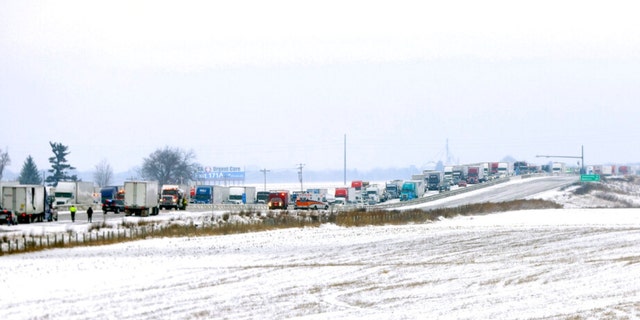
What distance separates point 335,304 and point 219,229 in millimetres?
36207

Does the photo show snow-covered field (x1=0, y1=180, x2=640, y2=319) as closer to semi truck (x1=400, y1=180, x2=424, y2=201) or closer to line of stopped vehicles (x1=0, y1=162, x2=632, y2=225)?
line of stopped vehicles (x1=0, y1=162, x2=632, y2=225)

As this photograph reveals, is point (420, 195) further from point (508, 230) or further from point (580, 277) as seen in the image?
point (580, 277)

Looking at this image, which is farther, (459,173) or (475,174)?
(459,173)

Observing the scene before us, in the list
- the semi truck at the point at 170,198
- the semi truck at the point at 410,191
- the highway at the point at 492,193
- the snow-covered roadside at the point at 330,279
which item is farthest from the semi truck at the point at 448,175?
the snow-covered roadside at the point at 330,279

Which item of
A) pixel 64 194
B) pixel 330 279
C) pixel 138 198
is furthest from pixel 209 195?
pixel 330 279

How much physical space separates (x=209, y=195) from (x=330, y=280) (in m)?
97.5

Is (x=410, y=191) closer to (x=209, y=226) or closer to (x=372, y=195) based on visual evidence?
(x=372, y=195)

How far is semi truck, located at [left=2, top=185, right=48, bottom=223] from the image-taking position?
6844 centimetres

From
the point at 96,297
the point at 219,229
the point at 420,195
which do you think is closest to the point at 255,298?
the point at 96,297

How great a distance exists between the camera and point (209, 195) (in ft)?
416

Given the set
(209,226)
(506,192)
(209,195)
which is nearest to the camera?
(209,226)

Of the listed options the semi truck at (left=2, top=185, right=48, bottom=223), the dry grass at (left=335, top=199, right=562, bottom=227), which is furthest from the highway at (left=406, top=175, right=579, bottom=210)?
the semi truck at (left=2, top=185, right=48, bottom=223)

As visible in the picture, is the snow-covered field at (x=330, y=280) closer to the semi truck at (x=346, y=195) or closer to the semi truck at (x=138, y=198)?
the semi truck at (x=138, y=198)

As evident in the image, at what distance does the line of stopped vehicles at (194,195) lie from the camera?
70.1m
